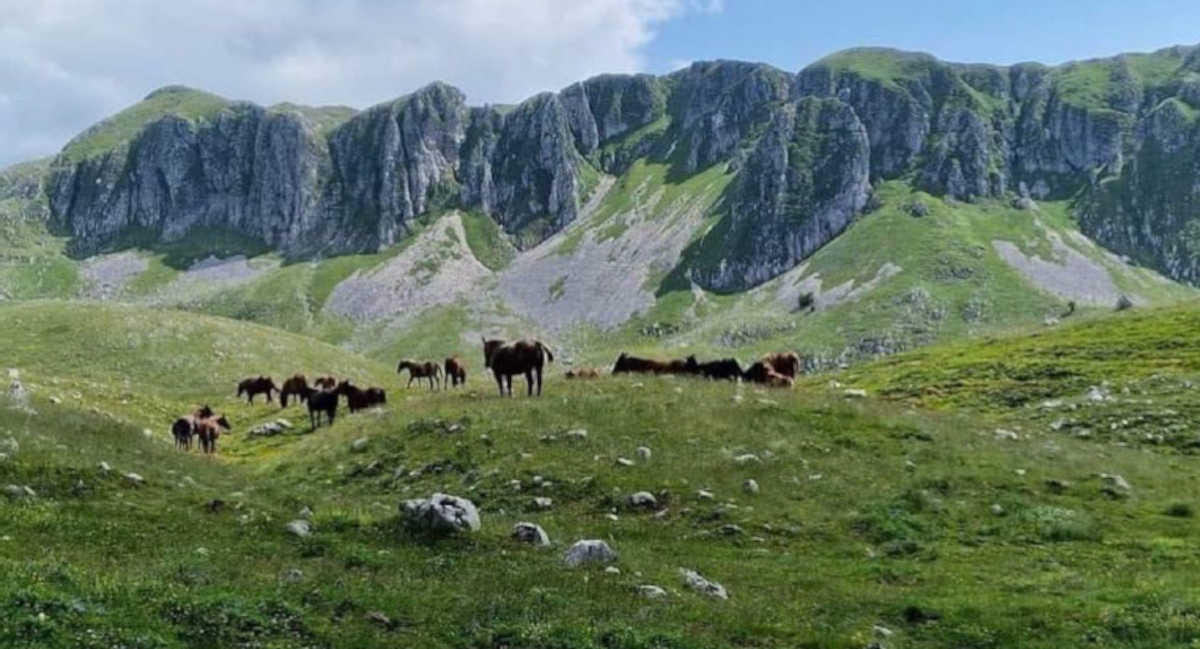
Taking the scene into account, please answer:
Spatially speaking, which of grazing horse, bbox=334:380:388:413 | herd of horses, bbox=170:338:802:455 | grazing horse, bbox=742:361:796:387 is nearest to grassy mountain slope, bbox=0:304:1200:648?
herd of horses, bbox=170:338:802:455

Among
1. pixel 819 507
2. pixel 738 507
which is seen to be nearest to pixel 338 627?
pixel 738 507

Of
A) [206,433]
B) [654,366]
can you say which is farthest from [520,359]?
[206,433]

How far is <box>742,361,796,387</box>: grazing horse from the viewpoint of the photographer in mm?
51388

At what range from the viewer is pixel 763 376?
52469 mm

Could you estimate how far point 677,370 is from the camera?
52.5 metres

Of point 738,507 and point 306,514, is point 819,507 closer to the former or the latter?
point 738,507

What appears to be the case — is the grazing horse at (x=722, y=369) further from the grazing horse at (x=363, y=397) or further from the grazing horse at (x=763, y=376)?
the grazing horse at (x=363, y=397)

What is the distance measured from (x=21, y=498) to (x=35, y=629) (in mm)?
10253

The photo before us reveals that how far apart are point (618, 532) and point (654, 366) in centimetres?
2885

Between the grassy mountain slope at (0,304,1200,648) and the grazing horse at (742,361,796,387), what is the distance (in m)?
6.74

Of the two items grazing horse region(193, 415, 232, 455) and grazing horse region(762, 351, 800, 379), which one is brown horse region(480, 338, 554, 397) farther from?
grazing horse region(762, 351, 800, 379)

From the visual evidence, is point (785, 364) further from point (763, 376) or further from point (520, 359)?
point (520, 359)

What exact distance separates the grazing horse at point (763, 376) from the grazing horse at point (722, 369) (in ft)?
2.54

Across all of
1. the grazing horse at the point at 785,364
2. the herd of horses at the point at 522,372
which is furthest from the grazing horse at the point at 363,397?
the grazing horse at the point at 785,364
